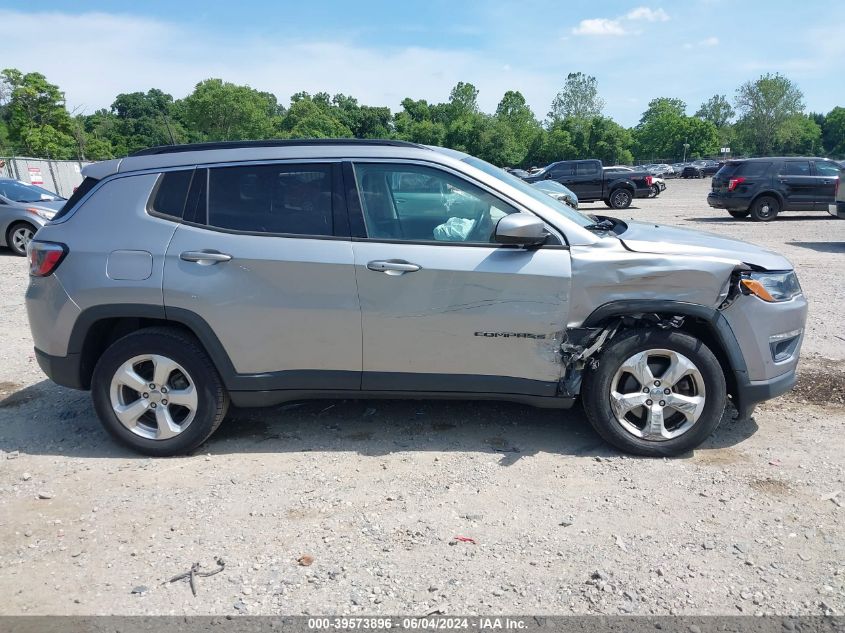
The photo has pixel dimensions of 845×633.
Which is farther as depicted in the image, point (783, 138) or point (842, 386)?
point (783, 138)

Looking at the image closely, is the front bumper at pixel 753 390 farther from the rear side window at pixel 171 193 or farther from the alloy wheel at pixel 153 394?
the rear side window at pixel 171 193

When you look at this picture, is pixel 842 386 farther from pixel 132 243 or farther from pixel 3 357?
pixel 3 357

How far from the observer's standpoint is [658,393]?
3.90m

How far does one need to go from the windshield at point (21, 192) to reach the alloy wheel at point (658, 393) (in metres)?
13.0

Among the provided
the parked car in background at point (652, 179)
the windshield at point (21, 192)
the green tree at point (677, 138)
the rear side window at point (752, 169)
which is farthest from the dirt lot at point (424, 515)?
the green tree at point (677, 138)

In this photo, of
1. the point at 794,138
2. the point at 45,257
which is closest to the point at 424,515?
the point at 45,257

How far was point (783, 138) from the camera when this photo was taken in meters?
93.7

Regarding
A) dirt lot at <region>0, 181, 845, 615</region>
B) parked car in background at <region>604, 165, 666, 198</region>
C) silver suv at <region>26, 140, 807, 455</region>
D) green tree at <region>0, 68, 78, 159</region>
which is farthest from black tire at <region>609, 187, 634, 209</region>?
green tree at <region>0, 68, 78, 159</region>

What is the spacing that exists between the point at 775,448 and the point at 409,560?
8.18 ft

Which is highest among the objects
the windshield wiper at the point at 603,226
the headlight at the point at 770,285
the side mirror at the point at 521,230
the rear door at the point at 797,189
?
the side mirror at the point at 521,230

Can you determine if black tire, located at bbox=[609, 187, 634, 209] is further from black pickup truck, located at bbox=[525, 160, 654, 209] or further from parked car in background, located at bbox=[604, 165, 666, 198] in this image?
parked car in background, located at bbox=[604, 165, 666, 198]

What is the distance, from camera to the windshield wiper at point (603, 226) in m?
4.15

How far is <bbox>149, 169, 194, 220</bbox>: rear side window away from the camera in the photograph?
4.08 meters

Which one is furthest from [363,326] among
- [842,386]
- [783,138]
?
[783,138]
